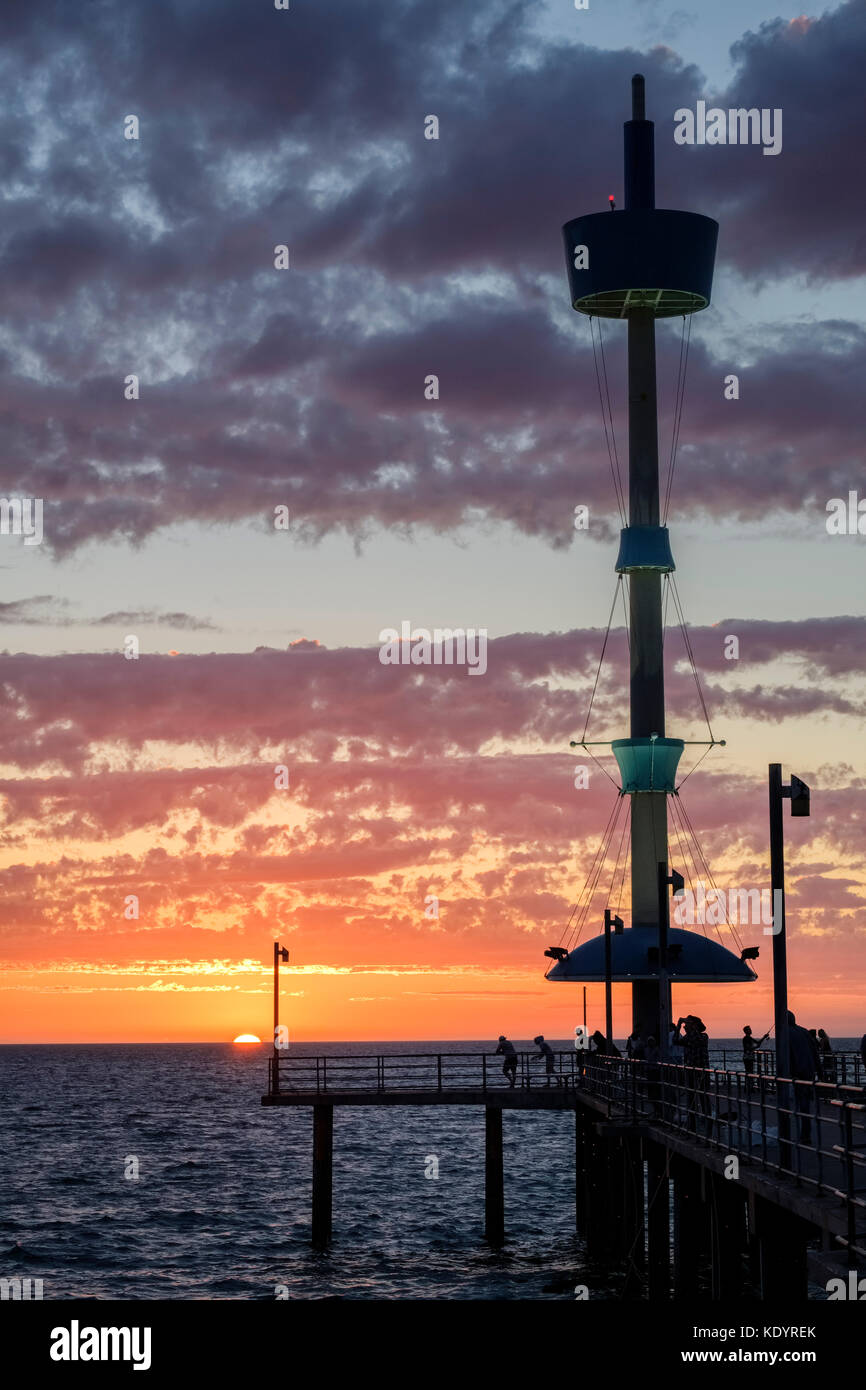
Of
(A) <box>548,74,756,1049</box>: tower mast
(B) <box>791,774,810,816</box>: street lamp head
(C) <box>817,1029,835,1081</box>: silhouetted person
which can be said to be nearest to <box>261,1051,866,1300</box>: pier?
(C) <box>817,1029,835,1081</box>: silhouetted person

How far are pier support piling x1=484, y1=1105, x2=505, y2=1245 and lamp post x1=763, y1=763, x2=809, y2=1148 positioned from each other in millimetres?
28513

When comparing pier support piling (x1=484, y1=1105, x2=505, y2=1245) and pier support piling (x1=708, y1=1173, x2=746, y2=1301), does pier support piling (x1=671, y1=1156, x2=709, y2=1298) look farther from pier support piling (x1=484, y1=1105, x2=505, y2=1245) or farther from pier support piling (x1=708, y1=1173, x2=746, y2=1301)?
pier support piling (x1=484, y1=1105, x2=505, y2=1245)

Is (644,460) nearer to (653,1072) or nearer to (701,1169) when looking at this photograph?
(653,1072)

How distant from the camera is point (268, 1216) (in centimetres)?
6481

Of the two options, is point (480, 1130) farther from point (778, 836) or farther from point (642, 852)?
point (778, 836)

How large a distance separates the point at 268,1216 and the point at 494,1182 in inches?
552

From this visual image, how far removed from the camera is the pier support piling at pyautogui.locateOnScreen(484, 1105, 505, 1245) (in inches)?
2109

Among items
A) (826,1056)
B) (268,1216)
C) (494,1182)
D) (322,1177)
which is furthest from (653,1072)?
(268,1216)

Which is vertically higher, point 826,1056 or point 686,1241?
point 826,1056

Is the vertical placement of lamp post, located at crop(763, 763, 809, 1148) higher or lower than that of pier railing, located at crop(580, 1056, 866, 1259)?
higher

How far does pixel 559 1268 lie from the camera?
48.5 m

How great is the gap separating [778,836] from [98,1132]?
103 metres

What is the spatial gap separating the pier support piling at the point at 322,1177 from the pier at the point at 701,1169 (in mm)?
43
